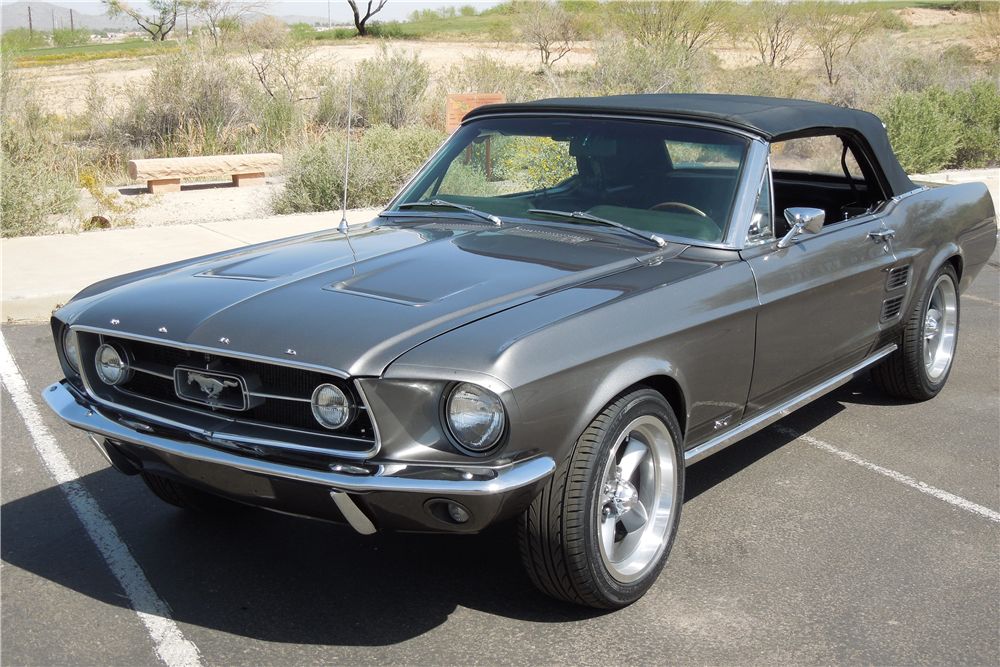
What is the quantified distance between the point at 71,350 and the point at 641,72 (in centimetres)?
1784

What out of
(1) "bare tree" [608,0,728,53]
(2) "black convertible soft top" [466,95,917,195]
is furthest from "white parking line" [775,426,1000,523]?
(1) "bare tree" [608,0,728,53]

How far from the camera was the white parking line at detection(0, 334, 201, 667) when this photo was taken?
9.16ft

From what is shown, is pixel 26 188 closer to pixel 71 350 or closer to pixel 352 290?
pixel 71 350

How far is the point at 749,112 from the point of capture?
12.7 ft

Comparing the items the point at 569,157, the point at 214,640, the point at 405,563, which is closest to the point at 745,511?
the point at 405,563

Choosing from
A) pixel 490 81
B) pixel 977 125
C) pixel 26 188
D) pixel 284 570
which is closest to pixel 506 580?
pixel 284 570

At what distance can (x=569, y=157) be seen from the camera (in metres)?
4.06

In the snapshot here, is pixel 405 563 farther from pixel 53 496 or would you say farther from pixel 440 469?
pixel 53 496

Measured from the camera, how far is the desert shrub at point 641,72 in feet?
62.8

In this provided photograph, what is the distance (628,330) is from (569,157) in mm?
1425

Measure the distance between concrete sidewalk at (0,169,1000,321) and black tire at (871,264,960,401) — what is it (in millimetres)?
5697

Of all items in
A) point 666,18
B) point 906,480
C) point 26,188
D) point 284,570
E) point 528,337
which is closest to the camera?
point 528,337

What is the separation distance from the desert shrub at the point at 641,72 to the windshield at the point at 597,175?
1447 cm

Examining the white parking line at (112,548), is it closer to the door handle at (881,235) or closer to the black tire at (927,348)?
the door handle at (881,235)
